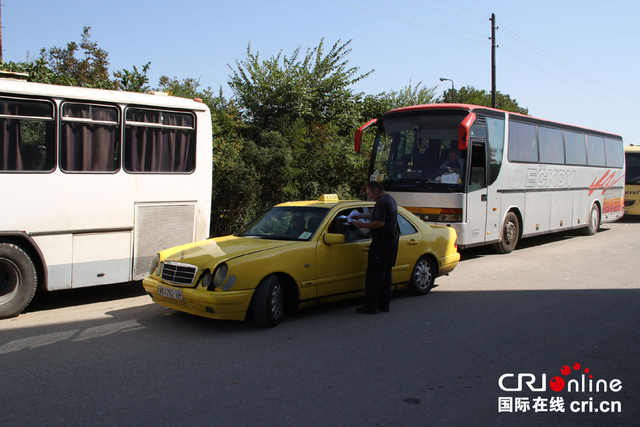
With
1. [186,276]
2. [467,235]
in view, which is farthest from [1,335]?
[467,235]

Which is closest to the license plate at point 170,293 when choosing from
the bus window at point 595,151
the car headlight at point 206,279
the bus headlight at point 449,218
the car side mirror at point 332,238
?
the car headlight at point 206,279

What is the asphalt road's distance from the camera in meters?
3.90

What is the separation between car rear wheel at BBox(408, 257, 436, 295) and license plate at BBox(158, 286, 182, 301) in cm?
349

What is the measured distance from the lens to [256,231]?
732 cm

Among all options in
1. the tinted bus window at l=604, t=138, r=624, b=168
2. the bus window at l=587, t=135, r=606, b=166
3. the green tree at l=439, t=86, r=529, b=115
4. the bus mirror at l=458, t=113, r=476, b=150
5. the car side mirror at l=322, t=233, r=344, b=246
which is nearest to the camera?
the car side mirror at l=322, t=233, r=344, b=246

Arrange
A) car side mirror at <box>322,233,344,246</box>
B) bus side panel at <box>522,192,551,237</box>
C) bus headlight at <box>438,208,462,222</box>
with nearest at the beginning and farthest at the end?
car side mirror at <box>322,233,344,246</box> → bus headlight at <box>438,208,462,222</box> → bus side panel at <box>522,192,551,237</box>

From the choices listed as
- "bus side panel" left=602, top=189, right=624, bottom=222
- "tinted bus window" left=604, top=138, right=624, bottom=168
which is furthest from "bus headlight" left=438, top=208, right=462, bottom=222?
"tinted bus window" left=604, top=138, right=624, bottom=168

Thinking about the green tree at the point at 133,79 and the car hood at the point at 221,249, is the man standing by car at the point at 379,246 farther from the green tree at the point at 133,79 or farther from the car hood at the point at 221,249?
the green tree at the point at 133,79

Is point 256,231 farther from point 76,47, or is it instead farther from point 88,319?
point 76,47

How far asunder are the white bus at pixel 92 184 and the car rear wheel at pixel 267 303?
266 centimetres

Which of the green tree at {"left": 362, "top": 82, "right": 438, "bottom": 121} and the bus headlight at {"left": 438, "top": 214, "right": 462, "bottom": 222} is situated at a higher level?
the green tree at {"left": 362, "top": 82, "right": 438, "bottom": 121}

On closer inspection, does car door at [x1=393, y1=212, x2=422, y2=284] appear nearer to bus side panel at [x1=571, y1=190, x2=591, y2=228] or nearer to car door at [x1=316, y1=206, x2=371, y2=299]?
car door at [x1=316, y1=206, x2=371, y2=299]

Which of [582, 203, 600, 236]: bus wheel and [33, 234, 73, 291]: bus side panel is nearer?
[33, 234, 73, 291]: bus side panel

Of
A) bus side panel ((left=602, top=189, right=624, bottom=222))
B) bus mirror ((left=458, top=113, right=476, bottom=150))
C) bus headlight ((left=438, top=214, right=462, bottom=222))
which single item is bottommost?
bus headlight ((left=438, top=214, right=462, bottom=222))
